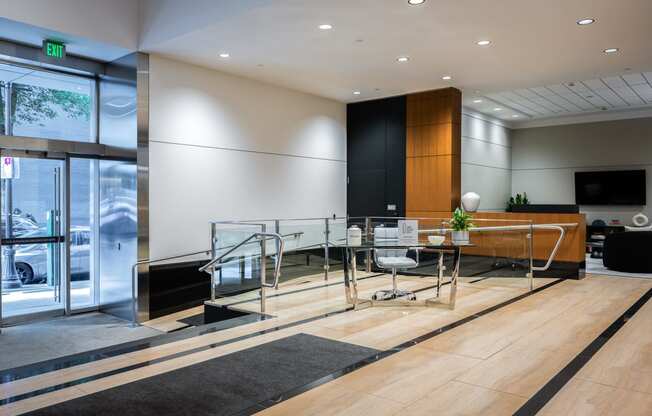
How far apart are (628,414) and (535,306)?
2.84m

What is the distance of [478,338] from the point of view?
4258mm

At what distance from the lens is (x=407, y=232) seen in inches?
210

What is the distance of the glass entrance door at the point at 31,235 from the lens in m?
6.67

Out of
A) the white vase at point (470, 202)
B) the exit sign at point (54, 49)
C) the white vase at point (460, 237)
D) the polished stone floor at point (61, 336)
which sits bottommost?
the polished stone floor at point (61, 336)

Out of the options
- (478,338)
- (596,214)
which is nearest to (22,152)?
(478,338)

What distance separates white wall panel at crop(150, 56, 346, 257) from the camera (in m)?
7.05

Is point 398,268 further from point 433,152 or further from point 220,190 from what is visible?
point 433,152

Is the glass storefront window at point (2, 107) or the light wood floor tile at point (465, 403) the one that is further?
the glass storefront window at point (2, 107)

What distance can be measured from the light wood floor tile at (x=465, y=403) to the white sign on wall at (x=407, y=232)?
224cm

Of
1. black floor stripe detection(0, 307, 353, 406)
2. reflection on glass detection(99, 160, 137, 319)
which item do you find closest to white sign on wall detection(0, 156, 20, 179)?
reflection on glass detection(99, 160, 137, 319)

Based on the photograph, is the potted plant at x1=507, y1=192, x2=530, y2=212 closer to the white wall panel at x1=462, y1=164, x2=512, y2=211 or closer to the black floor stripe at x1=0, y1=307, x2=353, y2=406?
the white wall panel at x1=462, y1=164, x2=512, y2=211

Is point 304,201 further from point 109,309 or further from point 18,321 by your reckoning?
point 18,321

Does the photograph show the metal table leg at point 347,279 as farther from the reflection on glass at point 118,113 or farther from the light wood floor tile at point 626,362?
the reflection on glass at point 118,113

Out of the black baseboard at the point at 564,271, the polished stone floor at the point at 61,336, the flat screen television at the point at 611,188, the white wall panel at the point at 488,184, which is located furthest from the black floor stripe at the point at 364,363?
the flat screen television at the point at 611,188
